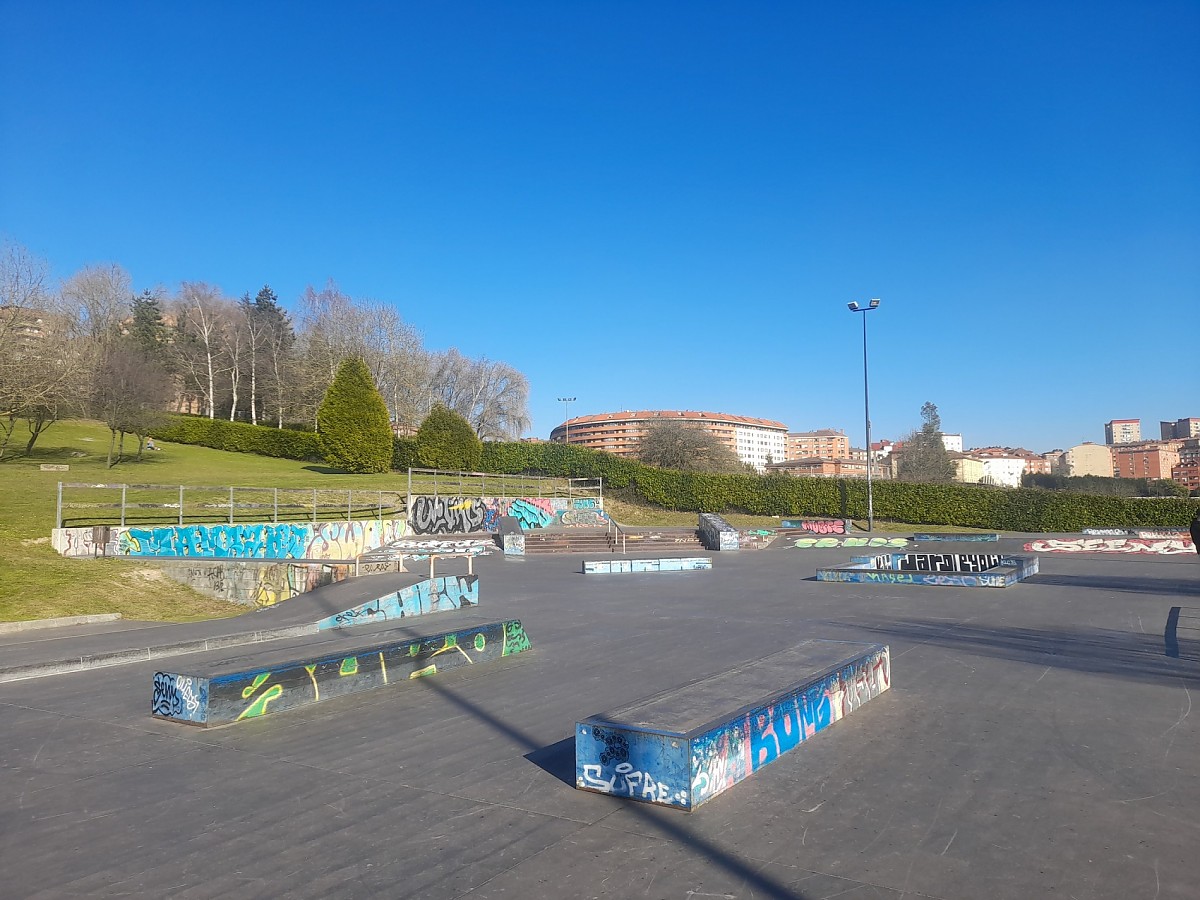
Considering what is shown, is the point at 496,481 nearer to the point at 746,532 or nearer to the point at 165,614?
the point at 746,532

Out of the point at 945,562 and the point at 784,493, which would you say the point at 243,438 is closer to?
the point at 784,493

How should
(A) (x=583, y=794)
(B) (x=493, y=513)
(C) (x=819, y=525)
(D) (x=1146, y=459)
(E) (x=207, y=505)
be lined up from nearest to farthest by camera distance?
(A) (x=583, y=794) < (E) (x=207, y=505) < (B) (x=493, y=513) < (C) (x=819, y=525) < (D) (x=1146, y=459)

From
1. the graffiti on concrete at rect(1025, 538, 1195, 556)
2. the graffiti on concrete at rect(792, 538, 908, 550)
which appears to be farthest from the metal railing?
the graffiti on concrete at rect(1025, 538, 1195, 556)

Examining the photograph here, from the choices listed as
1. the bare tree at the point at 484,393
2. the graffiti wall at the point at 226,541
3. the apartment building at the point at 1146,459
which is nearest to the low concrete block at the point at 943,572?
the graffiti wall at the point at 226,541

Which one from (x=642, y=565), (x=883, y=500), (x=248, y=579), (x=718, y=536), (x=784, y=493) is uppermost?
(x=784, y=493)

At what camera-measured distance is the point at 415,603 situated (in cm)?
1285

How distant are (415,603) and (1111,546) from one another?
24.4 m

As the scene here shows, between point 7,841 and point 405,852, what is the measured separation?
2190 mm

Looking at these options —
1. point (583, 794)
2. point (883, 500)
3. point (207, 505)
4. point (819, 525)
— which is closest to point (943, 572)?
point (583, 794)

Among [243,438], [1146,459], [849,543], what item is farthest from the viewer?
[1146,459]

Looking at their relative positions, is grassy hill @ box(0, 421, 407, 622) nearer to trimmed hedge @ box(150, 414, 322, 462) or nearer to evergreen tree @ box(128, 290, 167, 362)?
trimmed hedge @ box(150, 414, 322, 462)

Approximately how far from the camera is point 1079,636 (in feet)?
33.5

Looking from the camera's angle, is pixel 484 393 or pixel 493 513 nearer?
pixel 493 513

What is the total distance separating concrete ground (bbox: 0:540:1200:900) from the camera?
3.67 meters
